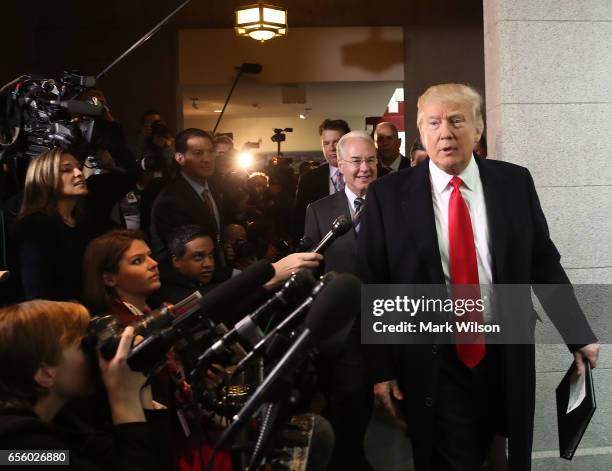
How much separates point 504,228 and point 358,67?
16.3ft

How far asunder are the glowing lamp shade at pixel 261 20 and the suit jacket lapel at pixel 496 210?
3679 mm

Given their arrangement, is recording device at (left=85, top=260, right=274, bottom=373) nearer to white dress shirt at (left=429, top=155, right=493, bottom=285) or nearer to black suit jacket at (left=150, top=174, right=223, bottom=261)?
white dress shirt at (left=429, top=155, right=493, bottom=285)

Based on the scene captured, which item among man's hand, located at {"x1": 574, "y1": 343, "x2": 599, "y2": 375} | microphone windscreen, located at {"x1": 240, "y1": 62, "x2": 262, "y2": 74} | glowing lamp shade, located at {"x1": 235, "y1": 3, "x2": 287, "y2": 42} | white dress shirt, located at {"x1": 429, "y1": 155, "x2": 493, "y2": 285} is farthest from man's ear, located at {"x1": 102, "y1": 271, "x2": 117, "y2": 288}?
microphone windscreen, located at {"x1": 240, "y1": 62, "x2": 262, "y2": 74}

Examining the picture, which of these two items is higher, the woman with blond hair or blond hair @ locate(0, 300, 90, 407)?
the woman with blond hair

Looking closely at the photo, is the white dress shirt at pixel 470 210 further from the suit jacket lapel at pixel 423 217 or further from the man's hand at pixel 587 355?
the man's hand at pixel 587 355

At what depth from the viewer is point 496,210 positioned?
73.4 inches

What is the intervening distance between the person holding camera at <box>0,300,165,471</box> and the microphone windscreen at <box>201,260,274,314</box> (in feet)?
1.04

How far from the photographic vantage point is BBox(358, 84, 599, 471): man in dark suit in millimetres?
1834

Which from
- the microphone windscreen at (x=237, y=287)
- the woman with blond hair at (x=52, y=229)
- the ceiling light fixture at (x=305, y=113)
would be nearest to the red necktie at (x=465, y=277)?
the microphone windscreen at (x=237, y=287)

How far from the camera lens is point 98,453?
1353 mm

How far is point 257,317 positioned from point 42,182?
4.82 ft

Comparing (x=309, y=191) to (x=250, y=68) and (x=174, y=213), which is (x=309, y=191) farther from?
(x=250, y=68)

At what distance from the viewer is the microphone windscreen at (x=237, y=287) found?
104cm

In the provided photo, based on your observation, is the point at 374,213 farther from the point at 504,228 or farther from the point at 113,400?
the point at 113,400
